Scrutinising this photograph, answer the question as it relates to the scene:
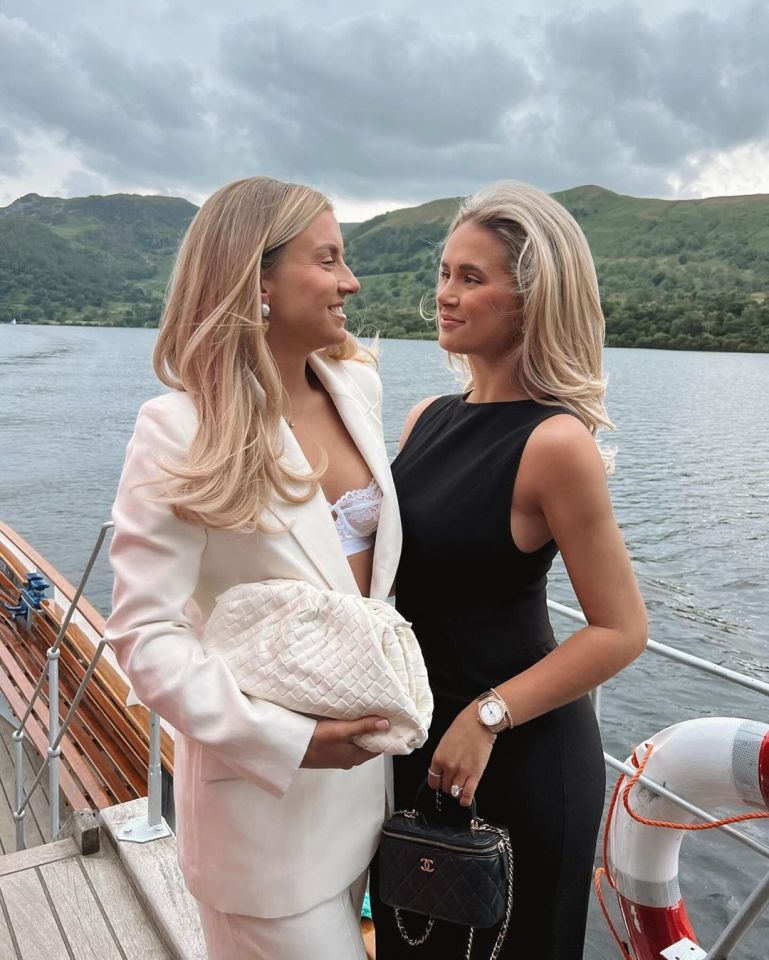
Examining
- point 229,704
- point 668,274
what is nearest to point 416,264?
point 229,704

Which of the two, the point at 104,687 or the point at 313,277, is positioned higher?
the point at 313,277

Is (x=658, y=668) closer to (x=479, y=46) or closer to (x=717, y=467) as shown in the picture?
(x=717, y=467)

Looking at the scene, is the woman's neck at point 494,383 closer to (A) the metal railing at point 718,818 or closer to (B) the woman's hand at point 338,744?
(A) the metal railing at point 718,818

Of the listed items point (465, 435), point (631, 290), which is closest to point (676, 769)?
point (465, 435)

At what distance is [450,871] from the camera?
49.5 inches

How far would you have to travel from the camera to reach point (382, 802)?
4.64 feet

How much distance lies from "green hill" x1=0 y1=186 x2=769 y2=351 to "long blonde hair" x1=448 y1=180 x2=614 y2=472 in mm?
20500

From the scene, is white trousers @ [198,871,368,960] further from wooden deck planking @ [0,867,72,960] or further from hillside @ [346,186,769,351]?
hillside @ [346,186,769,351]

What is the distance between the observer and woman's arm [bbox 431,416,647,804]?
1.26 meters

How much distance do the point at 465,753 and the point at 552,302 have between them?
0.70 metres

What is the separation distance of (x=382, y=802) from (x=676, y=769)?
793 millimetres

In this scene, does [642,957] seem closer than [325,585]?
No

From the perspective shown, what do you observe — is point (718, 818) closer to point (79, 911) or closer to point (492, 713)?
point (492, 713)

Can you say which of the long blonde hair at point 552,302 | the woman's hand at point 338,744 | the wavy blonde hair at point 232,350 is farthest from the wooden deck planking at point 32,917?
the long blonde hair at point 552,302
